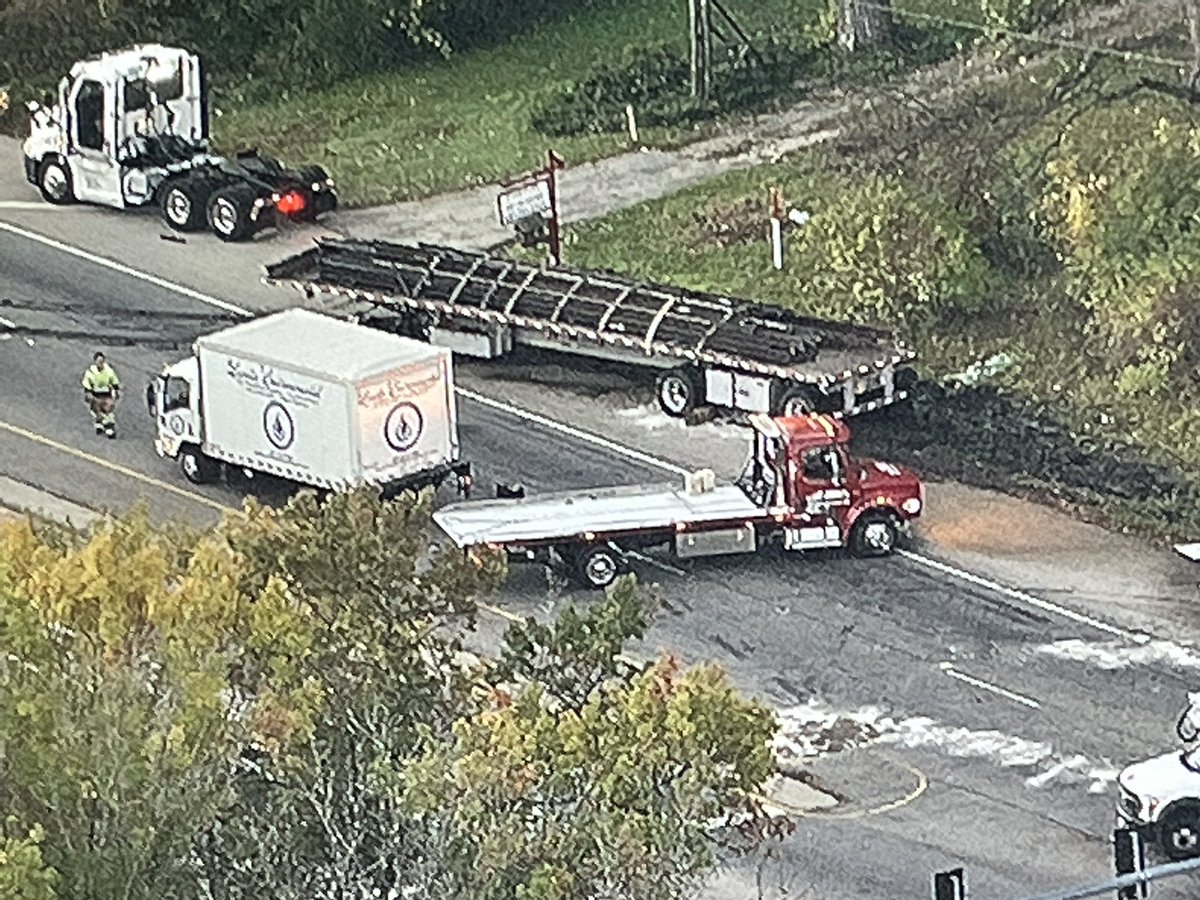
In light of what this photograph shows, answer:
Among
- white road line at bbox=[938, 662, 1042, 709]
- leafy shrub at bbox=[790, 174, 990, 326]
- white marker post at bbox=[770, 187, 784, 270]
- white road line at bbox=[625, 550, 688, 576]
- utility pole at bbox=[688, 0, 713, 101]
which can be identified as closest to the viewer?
white road line at bbox=[938, 662, 1042, 709]

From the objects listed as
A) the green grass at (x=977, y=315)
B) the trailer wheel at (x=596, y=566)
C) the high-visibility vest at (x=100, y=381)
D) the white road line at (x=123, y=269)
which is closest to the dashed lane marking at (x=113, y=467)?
the high-visibility vest at (x=100, y=381)

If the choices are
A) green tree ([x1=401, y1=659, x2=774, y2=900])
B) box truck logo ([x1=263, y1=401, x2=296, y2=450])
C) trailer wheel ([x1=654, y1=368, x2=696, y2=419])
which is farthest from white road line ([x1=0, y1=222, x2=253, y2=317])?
green tree ([x1=401, y1=659, x2=774, y2=900])

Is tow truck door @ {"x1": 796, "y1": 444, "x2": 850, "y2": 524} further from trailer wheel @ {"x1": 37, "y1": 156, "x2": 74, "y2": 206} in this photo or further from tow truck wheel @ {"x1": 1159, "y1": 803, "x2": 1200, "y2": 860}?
trailer wheel @ {"x1": 37, "y1": 156, "x2": 74, "y2": 206}

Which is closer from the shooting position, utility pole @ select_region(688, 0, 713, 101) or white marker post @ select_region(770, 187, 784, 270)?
white marker post @ select_region(770, 187, 784, 270)

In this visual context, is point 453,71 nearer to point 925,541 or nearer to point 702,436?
point 702,436

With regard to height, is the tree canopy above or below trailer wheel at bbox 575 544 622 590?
above

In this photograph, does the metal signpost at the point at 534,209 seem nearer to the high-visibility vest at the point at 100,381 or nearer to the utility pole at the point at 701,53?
the high-visibility vest at the point at 100,381

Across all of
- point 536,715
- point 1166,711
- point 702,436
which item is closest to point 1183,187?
point 702,436

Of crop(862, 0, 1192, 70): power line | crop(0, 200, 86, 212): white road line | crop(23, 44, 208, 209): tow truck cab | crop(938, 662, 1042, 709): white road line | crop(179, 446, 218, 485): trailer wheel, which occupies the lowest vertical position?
crop(938, 662, 1042, 709): white road line
